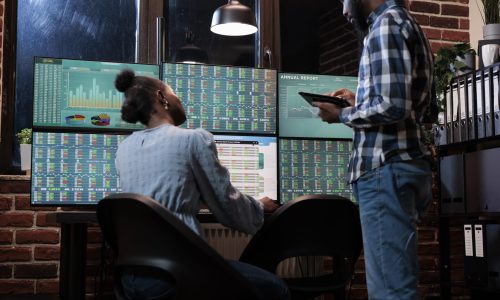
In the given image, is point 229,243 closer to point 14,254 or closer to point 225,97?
point 225,97

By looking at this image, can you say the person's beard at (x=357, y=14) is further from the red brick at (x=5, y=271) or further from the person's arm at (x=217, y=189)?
the red brick at (x=5, y=271)

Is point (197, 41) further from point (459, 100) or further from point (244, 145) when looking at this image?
point (459, 100)

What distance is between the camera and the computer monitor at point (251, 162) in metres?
3.09

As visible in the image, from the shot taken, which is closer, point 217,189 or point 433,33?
point 217,189

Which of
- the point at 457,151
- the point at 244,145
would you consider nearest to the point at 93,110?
the point at 244,145

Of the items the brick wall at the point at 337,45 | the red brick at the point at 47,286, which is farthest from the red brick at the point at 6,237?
the brick wall at the point at 337,45

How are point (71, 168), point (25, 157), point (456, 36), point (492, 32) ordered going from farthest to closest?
1. point (456, 36)
2. point (492, 32)
3. point (25, 157)
4. point (71, 168)

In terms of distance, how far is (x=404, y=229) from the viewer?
6.35ft

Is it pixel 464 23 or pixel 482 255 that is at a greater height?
pixel 464 23

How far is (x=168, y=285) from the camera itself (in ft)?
5.94

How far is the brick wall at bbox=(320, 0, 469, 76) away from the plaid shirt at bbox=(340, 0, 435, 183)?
2.11 m

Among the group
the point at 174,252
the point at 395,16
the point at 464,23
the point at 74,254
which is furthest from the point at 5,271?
the point at 464,23

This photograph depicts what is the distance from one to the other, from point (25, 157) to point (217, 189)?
180cm

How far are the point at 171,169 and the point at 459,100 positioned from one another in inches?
87.7
